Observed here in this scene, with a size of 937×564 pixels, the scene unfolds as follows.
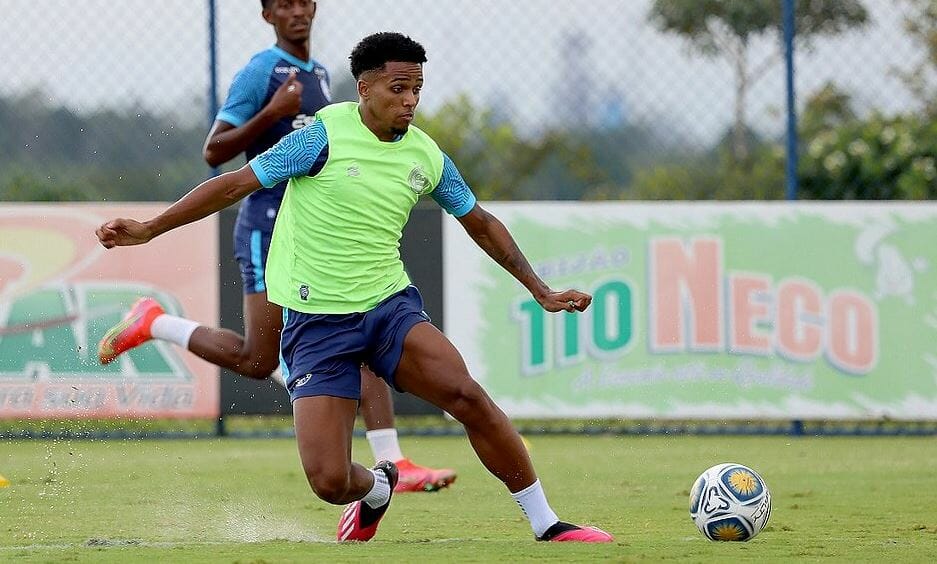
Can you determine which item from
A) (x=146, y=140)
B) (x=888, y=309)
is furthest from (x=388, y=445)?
(x=146, y=140)

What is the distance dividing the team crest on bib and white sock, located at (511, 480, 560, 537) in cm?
115

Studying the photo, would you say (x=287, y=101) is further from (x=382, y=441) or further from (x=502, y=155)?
(x=502, y=155)

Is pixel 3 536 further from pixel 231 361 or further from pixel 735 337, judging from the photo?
pixel 735 337

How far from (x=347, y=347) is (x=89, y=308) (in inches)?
195

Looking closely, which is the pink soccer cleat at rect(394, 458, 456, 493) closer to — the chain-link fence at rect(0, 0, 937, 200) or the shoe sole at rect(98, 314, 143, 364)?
the shoe sole at rect(98, 314, 143, 364)

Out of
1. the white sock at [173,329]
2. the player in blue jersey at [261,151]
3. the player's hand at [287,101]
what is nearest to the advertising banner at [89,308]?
the white sock at [173,329]

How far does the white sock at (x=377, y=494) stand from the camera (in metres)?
6.10

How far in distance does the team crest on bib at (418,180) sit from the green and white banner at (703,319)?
4.56m

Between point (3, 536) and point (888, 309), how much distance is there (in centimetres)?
632

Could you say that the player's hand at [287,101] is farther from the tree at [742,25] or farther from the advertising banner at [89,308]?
the tree at [742,25]

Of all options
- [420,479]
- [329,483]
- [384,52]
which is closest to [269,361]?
[420,479]

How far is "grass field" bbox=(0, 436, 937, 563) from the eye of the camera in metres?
5.59

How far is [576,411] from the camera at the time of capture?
1059cm

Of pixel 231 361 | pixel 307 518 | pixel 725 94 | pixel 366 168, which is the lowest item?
pixel 307 518
